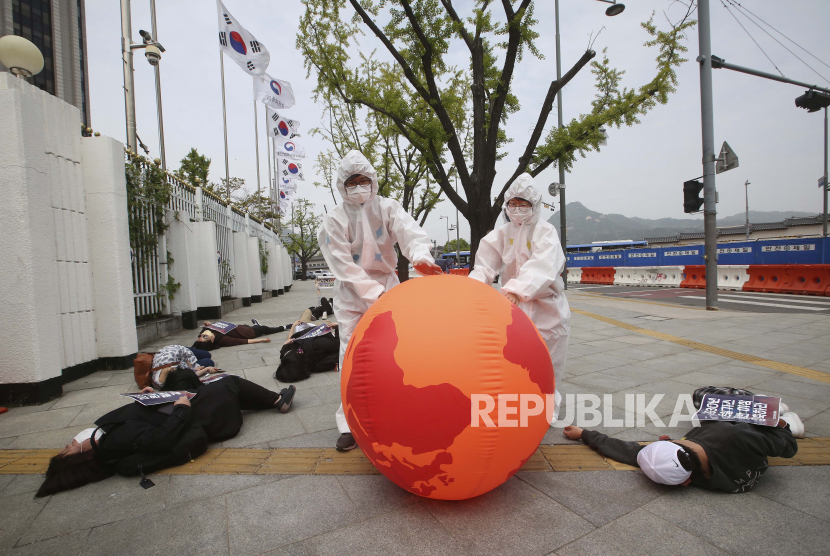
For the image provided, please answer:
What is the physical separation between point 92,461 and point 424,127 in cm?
804

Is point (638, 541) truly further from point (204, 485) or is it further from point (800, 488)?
point (204, 485)

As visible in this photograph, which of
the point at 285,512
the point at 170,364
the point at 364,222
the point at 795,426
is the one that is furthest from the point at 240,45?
the point at 795,426

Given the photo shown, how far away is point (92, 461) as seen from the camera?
267cm

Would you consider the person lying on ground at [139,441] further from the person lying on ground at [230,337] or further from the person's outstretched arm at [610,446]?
the person lying on ground at [230,337]

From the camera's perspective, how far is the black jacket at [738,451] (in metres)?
2.29

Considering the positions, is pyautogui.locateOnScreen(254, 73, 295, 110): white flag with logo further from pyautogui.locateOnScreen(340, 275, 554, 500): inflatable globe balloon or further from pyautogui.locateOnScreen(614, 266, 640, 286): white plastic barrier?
pyautogui.locateOnScreen(614, 266, 640, 286): white plastic barrier

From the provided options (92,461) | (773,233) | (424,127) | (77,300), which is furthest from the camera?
(773,233)

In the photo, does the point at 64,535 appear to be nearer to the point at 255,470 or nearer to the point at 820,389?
the point at 255,470

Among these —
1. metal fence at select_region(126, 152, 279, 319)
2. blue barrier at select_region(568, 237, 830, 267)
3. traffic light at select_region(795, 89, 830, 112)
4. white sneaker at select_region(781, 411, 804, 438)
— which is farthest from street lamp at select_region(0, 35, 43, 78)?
blue barrier at select_region(568, 237, 830, 267)

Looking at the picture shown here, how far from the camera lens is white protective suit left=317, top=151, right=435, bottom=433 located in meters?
3.25

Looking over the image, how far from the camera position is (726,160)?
30.9ft

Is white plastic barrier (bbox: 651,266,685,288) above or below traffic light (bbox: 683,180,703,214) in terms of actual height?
below

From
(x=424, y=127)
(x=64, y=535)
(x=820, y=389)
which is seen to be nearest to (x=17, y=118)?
(x=64, y=535)

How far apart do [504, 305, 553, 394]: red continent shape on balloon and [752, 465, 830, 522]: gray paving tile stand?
1.41 meters
